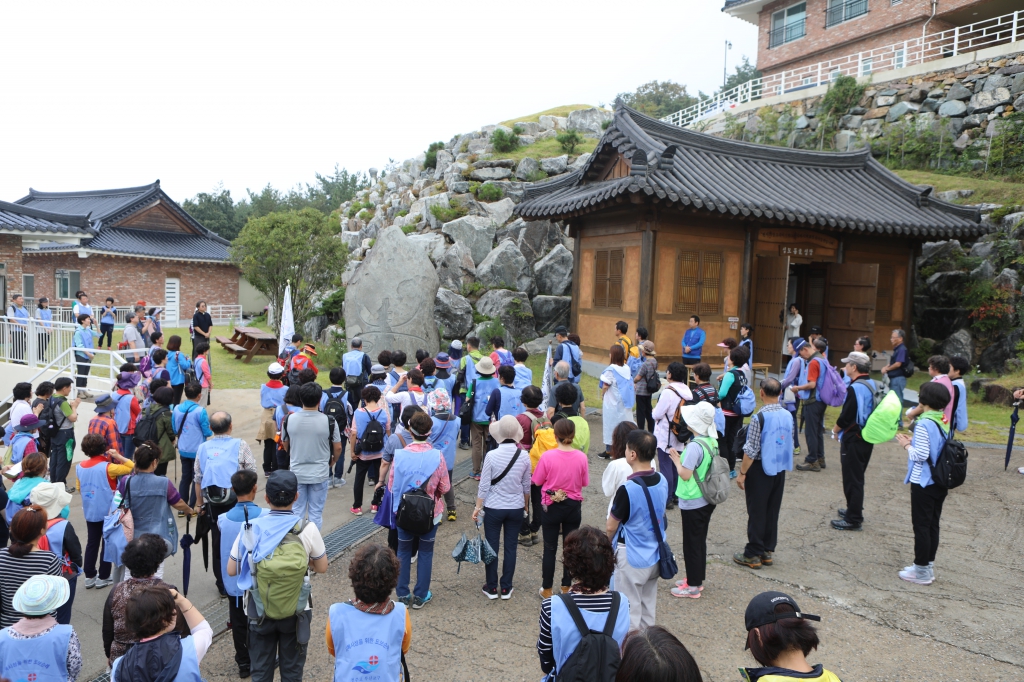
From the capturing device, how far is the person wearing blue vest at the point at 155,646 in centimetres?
260

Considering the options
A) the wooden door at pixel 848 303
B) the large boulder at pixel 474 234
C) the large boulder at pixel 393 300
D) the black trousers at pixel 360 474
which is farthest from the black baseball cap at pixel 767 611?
the large boulder at pixel 474 234

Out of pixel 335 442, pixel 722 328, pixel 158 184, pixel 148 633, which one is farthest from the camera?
pixel 158 184

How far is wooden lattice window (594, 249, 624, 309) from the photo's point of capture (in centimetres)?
1398

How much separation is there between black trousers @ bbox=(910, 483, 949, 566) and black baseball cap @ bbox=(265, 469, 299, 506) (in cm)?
501

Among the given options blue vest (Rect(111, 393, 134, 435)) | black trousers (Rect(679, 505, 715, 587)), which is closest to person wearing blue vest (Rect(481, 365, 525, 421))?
black trousers (Rect(679, 505, 715, 587))

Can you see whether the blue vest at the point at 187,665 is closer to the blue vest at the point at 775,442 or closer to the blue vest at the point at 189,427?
the blue vest at the point at 189,427

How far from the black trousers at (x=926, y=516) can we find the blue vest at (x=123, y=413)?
320 inches

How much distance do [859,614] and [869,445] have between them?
6.85ft

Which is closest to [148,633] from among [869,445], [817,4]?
[869,445]

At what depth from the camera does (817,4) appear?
28734mm

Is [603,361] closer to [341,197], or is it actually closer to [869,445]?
[869,445]

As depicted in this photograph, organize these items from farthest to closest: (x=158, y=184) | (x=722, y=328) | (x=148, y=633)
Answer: (x=158, y=184) < (x=722, y=328) < (x=148, y=633)

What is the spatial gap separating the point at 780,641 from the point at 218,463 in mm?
4130

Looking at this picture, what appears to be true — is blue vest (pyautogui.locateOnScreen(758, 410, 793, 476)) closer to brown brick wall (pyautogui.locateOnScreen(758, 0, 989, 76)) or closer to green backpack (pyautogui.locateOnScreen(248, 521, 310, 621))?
green backpack (pyautogui.locateOnScreen(248, 521, 310, 621))
